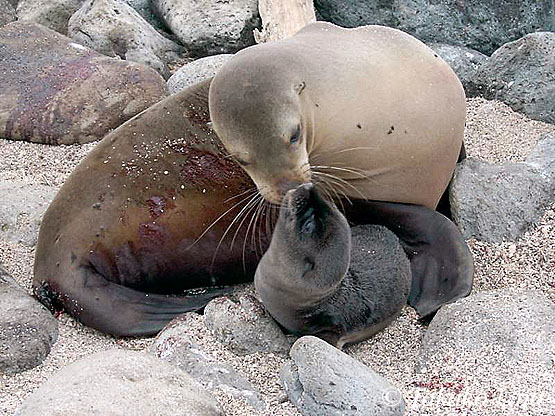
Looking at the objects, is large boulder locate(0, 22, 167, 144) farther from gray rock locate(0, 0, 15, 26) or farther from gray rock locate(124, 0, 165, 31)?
gray rock locate(124, 0, 165, 31)

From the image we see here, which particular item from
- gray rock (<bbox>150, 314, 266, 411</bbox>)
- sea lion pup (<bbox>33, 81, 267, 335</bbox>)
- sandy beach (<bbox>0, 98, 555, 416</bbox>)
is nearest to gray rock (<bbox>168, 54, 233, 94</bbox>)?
sandy beach (<bbox>0, 98, 555, 416</bbox>)

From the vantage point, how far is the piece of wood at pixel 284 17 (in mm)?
6285

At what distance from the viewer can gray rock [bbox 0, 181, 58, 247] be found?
4.55m

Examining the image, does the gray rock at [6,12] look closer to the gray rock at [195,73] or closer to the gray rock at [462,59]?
the gray rock at [195,73]

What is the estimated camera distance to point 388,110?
393 cm

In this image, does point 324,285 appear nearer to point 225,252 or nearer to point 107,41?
point 225,252

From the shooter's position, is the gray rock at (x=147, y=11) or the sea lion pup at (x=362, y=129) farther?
the gray rock at (x=147, y=11)

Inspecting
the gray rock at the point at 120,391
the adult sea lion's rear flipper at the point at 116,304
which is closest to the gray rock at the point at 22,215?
the adult sea lion's rear flipper at the point at 116,304

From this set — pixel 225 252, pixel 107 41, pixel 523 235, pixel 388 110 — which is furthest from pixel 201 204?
pixel 107 41

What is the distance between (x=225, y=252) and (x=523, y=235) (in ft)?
4.22

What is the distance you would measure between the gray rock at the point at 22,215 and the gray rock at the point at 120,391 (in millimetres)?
1720

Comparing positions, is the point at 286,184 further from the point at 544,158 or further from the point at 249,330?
the point at 544,158

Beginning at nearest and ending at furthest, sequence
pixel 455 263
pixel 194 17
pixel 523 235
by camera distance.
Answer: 1. pixel 455 263
2. pixel 523 235
3. pixel 194 17

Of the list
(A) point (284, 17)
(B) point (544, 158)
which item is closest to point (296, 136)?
(B) point (544, 158)
